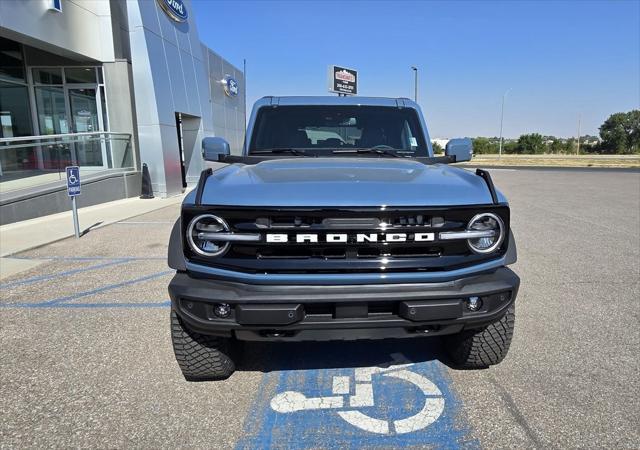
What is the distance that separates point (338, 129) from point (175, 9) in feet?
45.2

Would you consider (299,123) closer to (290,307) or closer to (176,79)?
(290,307)

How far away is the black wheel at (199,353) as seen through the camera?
2775mm

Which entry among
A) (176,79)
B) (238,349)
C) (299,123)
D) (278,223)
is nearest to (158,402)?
(238,349)

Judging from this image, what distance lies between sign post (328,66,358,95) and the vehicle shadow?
114 feet

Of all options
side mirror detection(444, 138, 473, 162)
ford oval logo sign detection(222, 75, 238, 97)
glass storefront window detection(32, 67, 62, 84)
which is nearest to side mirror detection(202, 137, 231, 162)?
side mirror detection(444, 138, 473, 162)

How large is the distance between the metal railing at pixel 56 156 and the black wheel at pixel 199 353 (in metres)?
8.48

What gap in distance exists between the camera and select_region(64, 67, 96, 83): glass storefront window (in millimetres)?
14055

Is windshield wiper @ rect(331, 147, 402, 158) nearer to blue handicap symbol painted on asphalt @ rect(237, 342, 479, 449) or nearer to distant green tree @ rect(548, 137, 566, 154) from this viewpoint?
blue handicap symbol painted on asphalt @ rect(237, 342, 479, 449)

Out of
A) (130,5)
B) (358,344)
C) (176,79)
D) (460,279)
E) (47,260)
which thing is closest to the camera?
(460,279)

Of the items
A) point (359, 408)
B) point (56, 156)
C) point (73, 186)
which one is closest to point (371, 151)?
point (359, 408)

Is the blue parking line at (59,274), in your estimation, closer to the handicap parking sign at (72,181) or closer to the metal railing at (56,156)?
the handicap parking sign at (72,181)

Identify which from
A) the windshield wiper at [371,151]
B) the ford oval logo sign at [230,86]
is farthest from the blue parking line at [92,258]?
the ford oval logo sign at [230,86]

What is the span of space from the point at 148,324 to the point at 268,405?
177 cm

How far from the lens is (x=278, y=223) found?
239 centimetres
